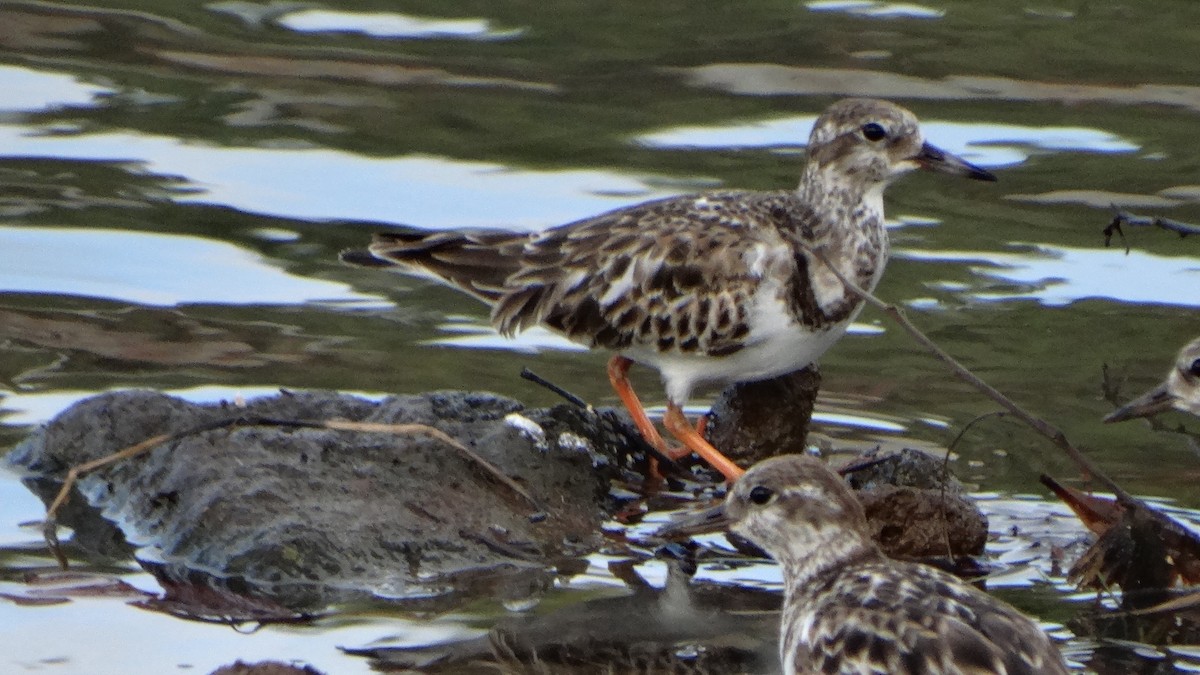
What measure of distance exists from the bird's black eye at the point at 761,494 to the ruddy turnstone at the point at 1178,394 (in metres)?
1.21

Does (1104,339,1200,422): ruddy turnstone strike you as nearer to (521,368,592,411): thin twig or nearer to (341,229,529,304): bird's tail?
(521,368,592,411): thin twig

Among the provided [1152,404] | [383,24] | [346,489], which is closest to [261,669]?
[346,489]

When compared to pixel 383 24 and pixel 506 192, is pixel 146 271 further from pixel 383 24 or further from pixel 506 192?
pixel 383 24

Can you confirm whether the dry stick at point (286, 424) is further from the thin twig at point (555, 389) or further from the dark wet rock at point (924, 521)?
the dark wet rock at point (924, 521)

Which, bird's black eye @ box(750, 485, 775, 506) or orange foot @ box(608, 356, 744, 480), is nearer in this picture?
bird's black eye @ box(750, 485, 775, 506)

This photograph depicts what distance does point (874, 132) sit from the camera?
748cm

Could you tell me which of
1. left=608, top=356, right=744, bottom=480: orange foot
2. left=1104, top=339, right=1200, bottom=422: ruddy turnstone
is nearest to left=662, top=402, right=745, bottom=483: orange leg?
left=608, top=356, right=744, bottom=480: orange foot

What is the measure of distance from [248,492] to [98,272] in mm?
3461

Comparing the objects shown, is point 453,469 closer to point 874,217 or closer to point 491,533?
point 491,533

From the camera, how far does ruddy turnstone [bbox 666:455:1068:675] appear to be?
178 inches

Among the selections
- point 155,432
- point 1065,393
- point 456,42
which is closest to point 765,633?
point 155,432

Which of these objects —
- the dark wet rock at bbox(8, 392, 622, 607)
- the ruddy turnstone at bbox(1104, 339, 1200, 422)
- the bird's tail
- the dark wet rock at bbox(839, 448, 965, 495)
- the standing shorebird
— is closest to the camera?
the dark wet rock at bbox(8, 392, 622, 607)

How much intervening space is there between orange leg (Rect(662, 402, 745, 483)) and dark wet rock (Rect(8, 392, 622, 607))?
0.86ft

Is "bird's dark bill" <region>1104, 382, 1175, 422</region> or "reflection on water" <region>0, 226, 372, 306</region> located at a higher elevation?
"reflection on water" <region>0, 226, 372, 306</region>
